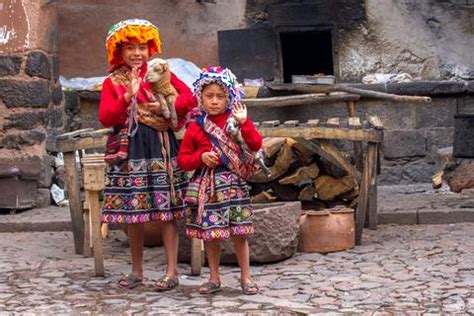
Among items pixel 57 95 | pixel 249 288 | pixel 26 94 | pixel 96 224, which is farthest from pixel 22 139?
pixel 249 288

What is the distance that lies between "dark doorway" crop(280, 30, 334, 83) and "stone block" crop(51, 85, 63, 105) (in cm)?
248

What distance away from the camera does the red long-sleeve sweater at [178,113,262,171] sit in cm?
591

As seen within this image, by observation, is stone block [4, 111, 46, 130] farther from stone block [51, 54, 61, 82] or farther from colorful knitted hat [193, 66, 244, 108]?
colorful knitted hat [193, 66, 244, 108]

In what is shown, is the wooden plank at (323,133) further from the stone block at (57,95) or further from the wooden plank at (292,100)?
the stone block at (57,95)

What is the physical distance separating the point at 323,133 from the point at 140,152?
177 cm

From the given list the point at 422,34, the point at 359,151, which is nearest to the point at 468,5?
the point at 422,34

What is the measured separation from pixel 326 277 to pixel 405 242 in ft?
4.54

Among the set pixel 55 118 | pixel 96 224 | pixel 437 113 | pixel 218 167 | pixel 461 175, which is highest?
pixel 55 118

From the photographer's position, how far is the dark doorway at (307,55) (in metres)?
11.5

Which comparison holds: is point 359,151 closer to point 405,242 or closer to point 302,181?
point 302,181

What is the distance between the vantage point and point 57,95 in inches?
397

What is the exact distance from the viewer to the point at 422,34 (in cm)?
1084

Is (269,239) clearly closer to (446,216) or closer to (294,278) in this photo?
(294,278)

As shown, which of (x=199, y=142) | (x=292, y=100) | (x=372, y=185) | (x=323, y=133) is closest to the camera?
(x=199, y=142)
